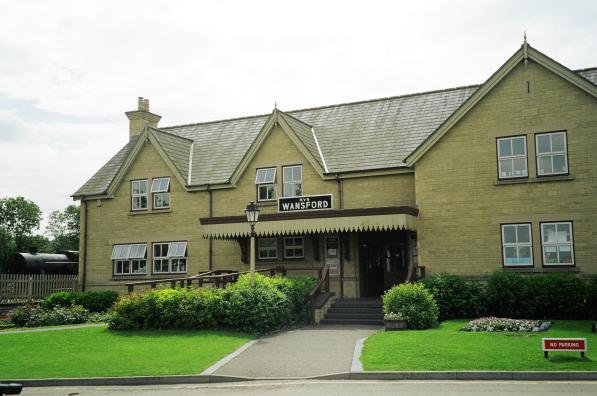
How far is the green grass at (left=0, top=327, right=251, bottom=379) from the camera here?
47.5 ft

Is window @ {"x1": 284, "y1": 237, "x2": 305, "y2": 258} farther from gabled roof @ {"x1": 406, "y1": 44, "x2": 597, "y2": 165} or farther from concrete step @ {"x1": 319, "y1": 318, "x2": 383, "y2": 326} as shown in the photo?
gabled roof @ {"x1": 406, "y1": 44, "x2": 597, "y2": 165}

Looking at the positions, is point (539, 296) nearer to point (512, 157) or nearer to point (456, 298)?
point (456, 298)

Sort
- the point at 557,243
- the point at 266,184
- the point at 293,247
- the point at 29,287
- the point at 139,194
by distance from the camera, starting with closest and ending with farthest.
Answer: the point at 557,243
the point at 293,247
the point at 266,184
the point at 29,287
the point at 139,194

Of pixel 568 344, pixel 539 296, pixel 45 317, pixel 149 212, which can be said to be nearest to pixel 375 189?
pixel 539 296

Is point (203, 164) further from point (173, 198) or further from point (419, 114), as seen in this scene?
point (419, 114)

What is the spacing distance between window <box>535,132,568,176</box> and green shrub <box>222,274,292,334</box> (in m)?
10.7

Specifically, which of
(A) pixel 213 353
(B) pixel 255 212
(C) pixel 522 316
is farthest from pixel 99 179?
(C) pixel 522 316

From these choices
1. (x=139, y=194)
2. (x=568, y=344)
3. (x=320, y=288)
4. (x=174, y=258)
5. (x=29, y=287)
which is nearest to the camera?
(x=568, y=344)

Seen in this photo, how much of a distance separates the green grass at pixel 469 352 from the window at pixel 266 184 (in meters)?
11.5

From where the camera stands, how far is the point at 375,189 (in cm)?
2608

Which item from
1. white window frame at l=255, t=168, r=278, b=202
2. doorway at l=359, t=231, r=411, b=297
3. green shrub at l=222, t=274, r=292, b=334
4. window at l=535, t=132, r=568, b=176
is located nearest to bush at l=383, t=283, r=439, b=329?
green shrub at l=222, t=274, r=292, b=334

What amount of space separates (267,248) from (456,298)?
32.3 ft

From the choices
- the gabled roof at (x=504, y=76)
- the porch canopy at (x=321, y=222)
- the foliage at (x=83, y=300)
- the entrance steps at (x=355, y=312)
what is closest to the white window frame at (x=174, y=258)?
the foliage at (x=83, y=300)

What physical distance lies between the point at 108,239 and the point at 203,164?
6.50m
